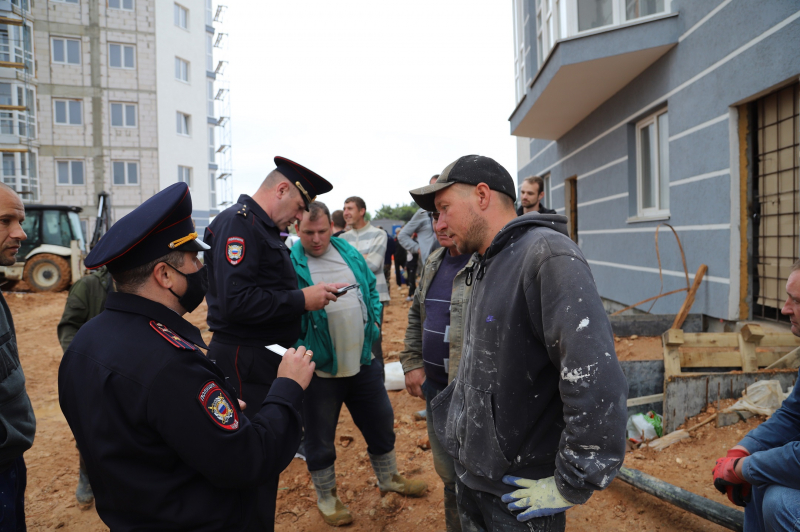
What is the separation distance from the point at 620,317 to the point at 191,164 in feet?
94.0

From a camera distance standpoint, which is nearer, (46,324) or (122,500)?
(122,500)

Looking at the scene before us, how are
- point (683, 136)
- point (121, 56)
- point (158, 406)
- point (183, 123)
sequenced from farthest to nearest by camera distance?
point (183, 123) < point (121, 56) < point (683, 136) < point (158, 406)

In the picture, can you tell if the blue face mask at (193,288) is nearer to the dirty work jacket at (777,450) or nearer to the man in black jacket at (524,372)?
the man in black jacket at (524,372)

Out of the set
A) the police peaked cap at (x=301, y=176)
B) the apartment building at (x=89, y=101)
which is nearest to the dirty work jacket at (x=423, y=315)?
the police peaked cap at (x=301, y=176)

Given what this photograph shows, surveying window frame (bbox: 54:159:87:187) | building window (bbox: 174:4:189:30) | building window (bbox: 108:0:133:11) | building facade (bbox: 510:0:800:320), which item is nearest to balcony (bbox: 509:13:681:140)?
building facade (bbox: 510:0:800:320)

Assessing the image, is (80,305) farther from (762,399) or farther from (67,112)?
(67,112)

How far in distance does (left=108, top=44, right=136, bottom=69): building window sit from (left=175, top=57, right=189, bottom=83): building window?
2246 mm

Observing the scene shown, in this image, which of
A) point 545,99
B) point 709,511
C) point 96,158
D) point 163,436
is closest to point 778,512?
point 709,511

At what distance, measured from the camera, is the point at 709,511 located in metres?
2.92

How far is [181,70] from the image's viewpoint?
29.8m

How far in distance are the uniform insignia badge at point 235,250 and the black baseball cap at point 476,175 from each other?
1.37 metres

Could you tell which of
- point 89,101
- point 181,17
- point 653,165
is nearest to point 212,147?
point 181,17

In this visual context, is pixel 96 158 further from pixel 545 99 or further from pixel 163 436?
pixel 163 436

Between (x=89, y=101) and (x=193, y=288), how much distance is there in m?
31.1
